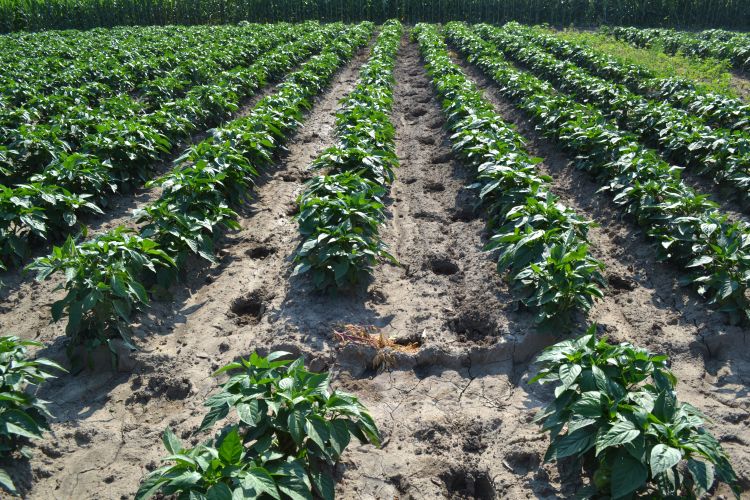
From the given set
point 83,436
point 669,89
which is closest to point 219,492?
point 83,436

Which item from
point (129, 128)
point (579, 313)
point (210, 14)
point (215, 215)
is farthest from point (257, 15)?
point (579, 313)

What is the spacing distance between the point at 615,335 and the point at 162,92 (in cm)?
988

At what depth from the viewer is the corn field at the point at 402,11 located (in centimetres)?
2811

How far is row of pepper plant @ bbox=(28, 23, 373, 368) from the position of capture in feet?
13.7

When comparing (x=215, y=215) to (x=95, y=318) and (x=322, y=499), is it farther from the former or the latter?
(x=322, y=499)

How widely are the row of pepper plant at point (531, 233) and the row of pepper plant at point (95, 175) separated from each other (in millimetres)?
4376

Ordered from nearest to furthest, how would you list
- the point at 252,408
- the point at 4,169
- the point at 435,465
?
the point at 252,408
the point at 435,465
the point at 4,169

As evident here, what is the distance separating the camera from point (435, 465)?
3.43 meters

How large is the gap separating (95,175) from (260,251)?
2301 mm

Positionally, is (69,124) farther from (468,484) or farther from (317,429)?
(468,484)

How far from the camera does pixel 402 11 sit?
2917 cm

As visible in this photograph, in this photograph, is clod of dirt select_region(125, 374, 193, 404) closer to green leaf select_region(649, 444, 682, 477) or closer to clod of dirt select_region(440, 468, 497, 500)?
clod of dirt select_region(440, 468, 497, 500)

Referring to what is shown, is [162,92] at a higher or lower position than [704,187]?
higher

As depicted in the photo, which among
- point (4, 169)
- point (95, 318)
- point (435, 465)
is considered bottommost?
point (435, 465)
